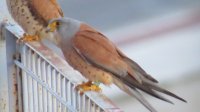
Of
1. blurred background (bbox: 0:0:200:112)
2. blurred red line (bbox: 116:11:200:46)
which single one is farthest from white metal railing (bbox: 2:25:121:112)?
blurred red line (bbox: 116:11:200:46)

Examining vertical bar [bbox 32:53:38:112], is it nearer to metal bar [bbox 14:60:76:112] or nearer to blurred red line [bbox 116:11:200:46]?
→ metal bar [bbox 14:60:76:112]

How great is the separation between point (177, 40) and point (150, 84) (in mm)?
3336

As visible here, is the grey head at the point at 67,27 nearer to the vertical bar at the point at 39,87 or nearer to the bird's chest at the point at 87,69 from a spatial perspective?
the bird's chest at the point at 87,69

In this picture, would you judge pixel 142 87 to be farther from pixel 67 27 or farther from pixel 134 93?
pixel 67 27

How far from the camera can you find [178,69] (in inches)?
186

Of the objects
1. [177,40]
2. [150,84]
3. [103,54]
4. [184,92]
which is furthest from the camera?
[177,40]

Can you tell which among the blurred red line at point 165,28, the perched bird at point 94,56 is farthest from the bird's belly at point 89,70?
the blurred red line at point 165,28

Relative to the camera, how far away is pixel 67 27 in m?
1.93

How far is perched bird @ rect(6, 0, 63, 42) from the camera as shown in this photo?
Answer: 2.19 metres

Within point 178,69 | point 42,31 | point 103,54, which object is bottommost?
point 103,54

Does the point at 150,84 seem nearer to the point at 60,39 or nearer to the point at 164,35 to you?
the point at 60,39

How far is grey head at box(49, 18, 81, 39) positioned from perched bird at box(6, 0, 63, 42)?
0.56 feet

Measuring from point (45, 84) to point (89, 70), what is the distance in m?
0.24

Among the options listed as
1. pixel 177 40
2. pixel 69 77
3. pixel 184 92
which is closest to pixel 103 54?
pixel 69 77
